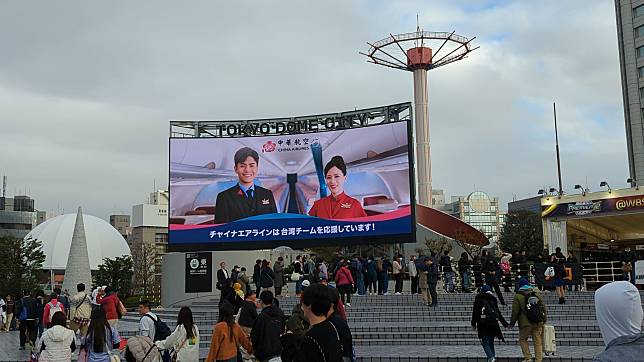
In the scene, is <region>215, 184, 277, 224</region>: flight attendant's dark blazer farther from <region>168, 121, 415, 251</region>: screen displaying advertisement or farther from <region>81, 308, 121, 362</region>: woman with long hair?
<region>81, 308, 121, 362</region>: woman with long hair

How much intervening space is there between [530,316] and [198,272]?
723 inches

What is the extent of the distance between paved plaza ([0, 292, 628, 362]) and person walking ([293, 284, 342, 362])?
325 inches

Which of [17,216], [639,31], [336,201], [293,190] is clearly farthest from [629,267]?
[17,216]

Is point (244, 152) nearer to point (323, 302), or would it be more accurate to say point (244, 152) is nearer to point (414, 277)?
point (414, 277)

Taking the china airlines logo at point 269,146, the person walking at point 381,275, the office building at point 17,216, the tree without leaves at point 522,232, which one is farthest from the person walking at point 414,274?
the office building at point 17,216

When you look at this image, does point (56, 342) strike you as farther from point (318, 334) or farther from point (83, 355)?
point (318, 334)

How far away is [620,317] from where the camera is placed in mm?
2848

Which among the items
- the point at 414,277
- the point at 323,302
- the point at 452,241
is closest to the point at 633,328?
the point at 323,302

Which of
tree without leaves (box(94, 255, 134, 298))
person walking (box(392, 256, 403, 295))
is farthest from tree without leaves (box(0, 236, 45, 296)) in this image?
person walking (box(392, 256, 403, 295))

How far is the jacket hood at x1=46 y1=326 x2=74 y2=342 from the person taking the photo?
8.16 m

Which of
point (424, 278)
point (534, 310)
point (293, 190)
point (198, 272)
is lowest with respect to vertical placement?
point (534, 310)

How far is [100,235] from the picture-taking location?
7919 centimetres

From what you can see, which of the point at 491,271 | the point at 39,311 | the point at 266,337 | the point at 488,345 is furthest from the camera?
the point at 491,271

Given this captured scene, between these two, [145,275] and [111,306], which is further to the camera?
[145,275]
